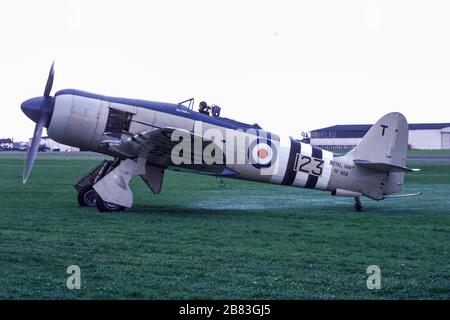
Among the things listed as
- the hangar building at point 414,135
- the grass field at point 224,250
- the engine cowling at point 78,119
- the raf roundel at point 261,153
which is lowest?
the grass field at point 224,250

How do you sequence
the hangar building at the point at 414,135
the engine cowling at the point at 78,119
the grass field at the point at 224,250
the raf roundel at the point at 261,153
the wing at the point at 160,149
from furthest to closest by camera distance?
the hangar building at the point at 414,135
the raf roundel at the point at 261,153
the engine cowling at the point at 78,119
the wing at the point at 160,149
the grass field at the point at 224,250

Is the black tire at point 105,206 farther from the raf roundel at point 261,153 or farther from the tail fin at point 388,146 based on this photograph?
the tail fin at point 388,146

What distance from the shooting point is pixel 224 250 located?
357 inches

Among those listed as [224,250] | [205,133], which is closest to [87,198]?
[205,133]

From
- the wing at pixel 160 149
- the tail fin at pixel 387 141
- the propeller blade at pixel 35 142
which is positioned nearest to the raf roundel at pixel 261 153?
the wing at pixel 160 149

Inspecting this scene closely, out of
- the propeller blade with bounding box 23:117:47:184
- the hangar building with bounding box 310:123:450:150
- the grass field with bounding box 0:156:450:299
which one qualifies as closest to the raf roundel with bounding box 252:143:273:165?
the grass field with bounding box 0:156:450:299

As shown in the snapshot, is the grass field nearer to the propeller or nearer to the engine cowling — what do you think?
the propeller

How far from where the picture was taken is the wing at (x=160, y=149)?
13234 millimetres

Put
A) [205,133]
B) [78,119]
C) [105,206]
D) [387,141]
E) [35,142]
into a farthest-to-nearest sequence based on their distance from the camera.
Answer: [387,141]
[205,133]
[35,142]
[78,119]
[105,206]

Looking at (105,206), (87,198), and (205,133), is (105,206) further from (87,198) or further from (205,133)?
(205,133)

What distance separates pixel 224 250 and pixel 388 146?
26.2 ft

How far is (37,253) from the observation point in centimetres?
854

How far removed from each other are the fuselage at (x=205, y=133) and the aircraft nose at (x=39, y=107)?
4.7 inches

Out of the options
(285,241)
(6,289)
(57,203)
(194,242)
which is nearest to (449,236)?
(285,241)
